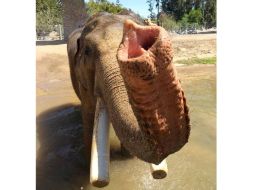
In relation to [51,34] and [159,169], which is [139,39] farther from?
[51,34]

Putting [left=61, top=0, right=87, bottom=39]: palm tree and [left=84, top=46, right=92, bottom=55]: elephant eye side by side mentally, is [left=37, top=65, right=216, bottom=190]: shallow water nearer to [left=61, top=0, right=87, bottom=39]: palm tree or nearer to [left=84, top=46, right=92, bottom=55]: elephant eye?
[left=84, top=46, right=92, bottom=55]: elephant eye

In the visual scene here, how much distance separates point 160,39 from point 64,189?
1.40 m

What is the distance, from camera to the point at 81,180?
2.12 meters

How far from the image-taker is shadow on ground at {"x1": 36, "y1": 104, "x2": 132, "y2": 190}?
7.03ft

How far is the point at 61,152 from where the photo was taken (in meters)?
2.58

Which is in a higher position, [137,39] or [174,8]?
[174,8]

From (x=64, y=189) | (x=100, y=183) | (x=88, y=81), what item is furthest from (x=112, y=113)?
(x=64, y=189)

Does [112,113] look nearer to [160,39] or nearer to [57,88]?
[160,39]

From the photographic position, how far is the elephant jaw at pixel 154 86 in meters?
0.84

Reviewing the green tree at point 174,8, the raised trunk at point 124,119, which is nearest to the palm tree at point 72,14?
the green tree at point 174,8

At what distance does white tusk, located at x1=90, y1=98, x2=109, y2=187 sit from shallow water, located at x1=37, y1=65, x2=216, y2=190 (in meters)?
0.57

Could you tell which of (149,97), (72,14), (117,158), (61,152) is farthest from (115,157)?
(72,14)

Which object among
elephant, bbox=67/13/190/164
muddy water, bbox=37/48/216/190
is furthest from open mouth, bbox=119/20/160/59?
muddy water, bbox=37/48/216/190

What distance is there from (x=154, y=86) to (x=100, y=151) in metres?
0.59
